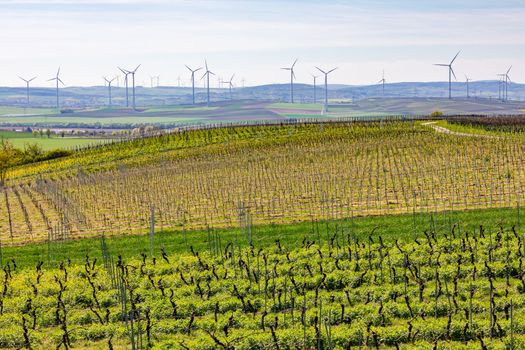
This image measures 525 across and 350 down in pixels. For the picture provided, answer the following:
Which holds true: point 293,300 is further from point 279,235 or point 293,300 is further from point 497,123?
point 497,123

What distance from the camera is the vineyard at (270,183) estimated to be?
43562 millimetres

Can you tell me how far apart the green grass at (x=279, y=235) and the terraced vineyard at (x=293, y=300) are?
3.84 m

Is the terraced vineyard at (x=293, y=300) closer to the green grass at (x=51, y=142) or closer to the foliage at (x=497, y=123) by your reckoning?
the foliage at (x=497, y=123)

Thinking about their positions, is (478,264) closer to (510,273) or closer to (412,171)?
(510,273)

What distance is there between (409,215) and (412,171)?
56.2 ft

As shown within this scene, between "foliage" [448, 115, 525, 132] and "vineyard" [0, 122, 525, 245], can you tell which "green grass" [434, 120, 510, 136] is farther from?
"vineyard" [0, 122, 525, 245]

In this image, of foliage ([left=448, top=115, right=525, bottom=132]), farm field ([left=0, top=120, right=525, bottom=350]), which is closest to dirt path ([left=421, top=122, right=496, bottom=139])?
farm field ([left=0, top=120, right=525, bottom=350])

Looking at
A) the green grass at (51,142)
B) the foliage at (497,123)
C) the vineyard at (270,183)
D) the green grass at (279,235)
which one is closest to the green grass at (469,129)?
the foliage at (497,123)

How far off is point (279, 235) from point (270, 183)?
804 inches

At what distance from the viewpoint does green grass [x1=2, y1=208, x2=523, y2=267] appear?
3344 cm

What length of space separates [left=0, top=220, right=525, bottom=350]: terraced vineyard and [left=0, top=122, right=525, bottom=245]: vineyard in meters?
8.12

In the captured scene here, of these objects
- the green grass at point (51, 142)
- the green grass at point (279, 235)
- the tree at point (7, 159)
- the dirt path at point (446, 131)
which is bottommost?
the green grass at point (51, 142)

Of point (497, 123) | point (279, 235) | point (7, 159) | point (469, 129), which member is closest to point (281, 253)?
point (279, 235)

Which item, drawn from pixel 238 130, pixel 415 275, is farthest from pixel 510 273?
pixel 238 130
